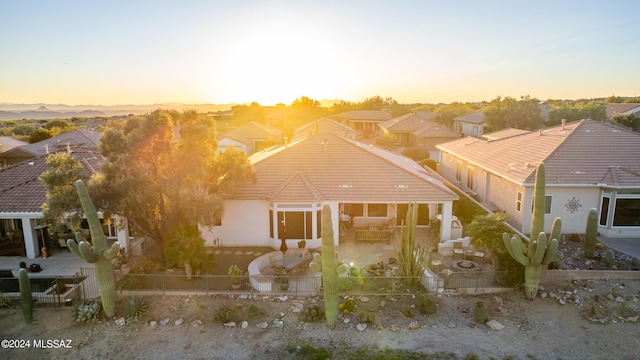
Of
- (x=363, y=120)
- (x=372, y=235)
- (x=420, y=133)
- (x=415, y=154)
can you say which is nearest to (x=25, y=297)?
(x=372, y=235)

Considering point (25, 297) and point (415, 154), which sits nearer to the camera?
point (25, 297)

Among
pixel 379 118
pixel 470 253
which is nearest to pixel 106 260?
pixel 470 253

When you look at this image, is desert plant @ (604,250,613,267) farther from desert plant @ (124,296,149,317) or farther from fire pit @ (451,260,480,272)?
desert plant @ (124,296,149,317)

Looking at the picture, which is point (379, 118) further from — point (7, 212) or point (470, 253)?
point (7, 212)

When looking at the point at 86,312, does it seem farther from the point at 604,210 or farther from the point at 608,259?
the point at 604,210

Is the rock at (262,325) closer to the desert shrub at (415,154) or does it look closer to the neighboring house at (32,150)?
the neighboring house at (32,150)
